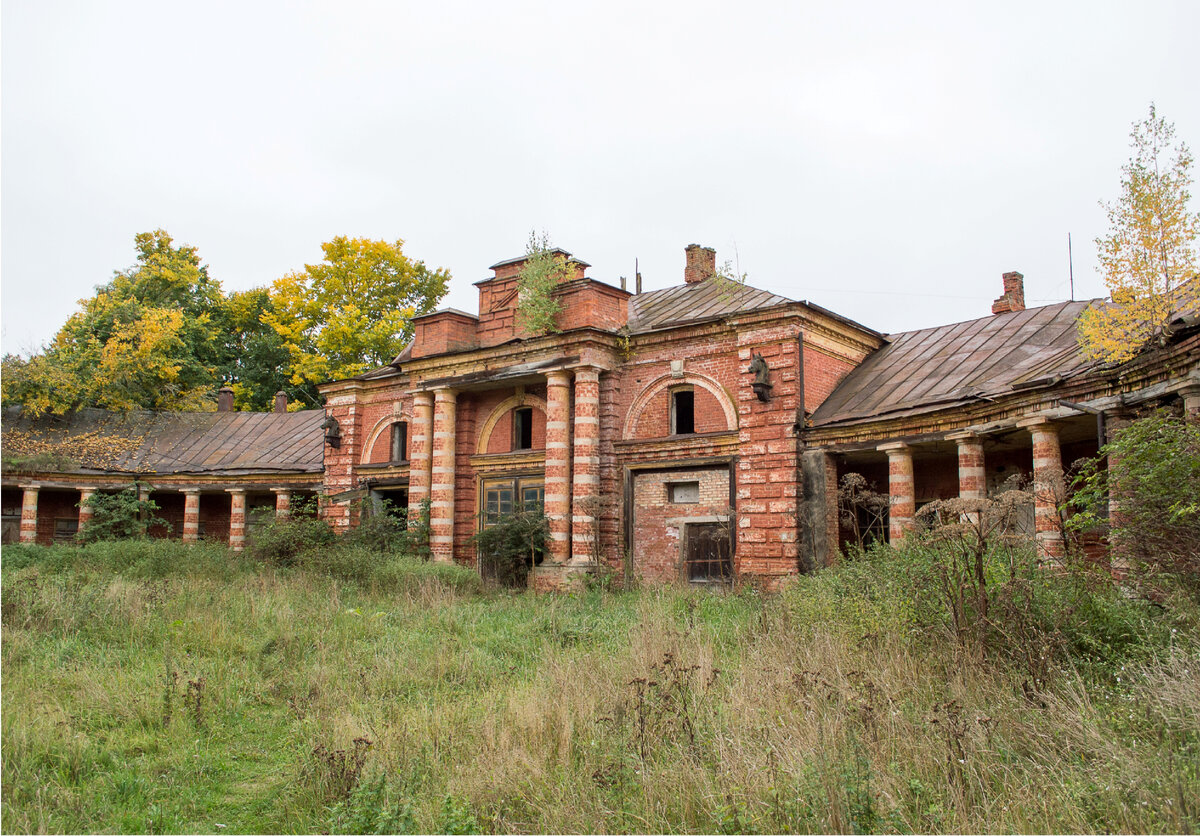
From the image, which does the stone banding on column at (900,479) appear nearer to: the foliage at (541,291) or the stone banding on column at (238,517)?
the foliage at (541,291)

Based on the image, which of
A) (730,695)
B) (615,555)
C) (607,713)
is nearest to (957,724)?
(730,695)

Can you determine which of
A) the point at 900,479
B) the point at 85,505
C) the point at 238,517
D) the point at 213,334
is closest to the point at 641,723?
the point at 900,479

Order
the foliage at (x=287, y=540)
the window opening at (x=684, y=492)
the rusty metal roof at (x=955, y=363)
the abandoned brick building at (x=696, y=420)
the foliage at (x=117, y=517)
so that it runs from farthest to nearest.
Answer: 1. the foliage at (x=117, y=517)
2. the foliage at (x=287, y=540)
3. the window opening at (x=684, y=492)
4. the abandoned brick building at (x=696, y=420)
5. the rusty metal roof at (x=955, y=363)

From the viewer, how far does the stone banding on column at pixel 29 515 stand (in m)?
29.8

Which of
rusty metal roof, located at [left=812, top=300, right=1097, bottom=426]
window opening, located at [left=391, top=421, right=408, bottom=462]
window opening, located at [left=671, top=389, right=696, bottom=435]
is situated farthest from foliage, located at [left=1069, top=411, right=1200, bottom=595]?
window opening, located at [left=391, top=421, right=408, bottom=462]

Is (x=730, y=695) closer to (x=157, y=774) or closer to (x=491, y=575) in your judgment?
(x=157, y=774)

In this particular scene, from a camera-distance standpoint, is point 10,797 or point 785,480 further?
point 785,480

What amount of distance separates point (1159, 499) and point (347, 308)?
32.5 meters

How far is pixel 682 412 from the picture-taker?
20.9 m

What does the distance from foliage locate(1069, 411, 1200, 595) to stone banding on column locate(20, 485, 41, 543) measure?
→ 3196cm

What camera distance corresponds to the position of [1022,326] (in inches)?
762

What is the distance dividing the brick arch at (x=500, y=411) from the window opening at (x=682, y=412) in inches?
146

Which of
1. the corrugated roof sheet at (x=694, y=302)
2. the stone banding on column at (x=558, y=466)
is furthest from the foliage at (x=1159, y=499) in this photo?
the stone banding on column at (x=558, y=466)

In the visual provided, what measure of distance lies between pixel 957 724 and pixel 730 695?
2114mm
